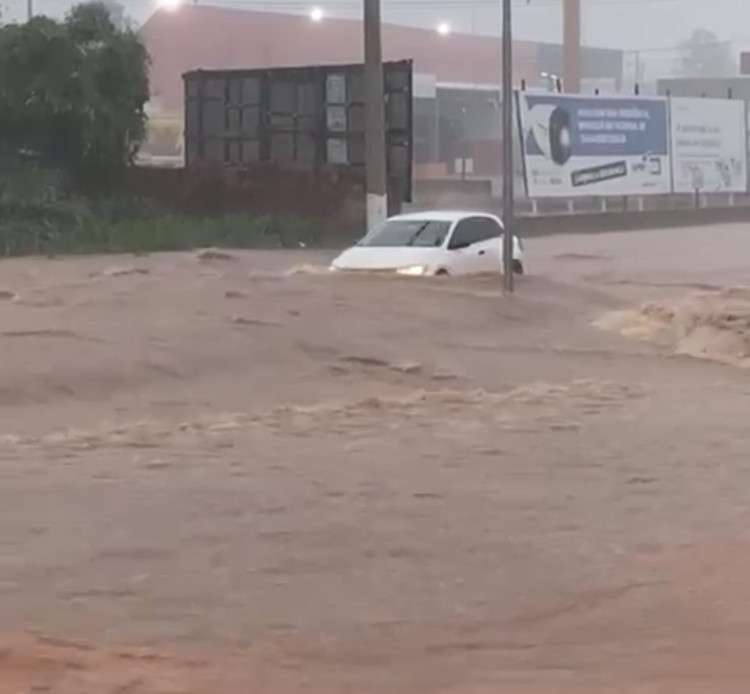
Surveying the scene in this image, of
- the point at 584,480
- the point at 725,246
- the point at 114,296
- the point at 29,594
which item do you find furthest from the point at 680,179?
the point at 29,594

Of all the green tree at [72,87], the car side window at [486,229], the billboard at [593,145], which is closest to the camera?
the car side window at [486,229]

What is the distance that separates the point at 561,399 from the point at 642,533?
6.76 m

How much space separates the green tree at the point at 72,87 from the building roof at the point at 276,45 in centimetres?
4031

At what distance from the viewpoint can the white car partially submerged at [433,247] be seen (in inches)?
1143

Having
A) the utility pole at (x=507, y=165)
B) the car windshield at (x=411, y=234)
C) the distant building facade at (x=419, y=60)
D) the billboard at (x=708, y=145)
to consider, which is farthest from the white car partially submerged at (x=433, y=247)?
the billboard at (x=708, y=145)

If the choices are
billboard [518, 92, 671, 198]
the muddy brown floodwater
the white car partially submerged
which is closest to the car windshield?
the white car partially submerged

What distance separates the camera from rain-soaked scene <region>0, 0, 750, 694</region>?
7766mm

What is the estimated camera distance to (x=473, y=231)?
30.1 metres

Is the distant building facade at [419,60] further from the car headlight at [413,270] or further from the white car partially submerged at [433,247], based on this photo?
the car headlight at [413,270]

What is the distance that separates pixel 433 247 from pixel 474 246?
0.90 meters

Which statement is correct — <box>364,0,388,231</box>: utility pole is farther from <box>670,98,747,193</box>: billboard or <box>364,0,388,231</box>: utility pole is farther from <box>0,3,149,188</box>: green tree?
<box>670,98,747,193</box>: billboard

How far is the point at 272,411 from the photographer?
16.4 m

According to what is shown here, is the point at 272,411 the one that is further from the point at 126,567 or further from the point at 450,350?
the point at 126,567

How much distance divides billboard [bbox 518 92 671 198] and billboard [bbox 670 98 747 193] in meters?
0.74
